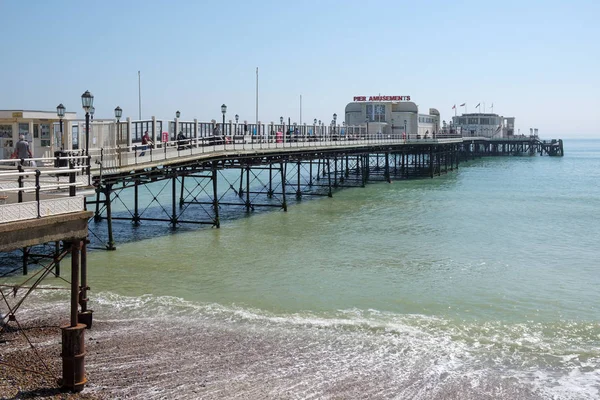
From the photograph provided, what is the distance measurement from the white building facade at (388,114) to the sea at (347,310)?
39.6 meters

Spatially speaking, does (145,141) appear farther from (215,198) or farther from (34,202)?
(34,202)

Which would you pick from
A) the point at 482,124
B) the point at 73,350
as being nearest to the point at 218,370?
the point at 73,350

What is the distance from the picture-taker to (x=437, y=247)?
23.7m

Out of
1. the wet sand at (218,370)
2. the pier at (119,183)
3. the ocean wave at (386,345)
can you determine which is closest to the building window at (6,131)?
the pier at (119,183)

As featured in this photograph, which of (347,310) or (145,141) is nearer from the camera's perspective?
(347,310)

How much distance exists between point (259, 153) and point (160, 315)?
1694 centimetres

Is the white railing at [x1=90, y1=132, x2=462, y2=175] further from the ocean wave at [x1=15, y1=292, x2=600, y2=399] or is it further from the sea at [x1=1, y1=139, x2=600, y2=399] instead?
the ocean wave at [x1=15, y1=292, x2=600, y2=399]

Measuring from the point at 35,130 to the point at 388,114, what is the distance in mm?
52734

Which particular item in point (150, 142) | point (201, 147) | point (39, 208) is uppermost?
point (150, 142)

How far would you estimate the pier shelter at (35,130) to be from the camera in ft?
61.5

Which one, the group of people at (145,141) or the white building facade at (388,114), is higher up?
the white building facade at (388,114)

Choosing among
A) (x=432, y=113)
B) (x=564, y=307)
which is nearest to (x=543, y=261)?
(x=564, y=307)

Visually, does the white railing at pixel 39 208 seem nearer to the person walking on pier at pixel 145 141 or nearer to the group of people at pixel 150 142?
the group of people at pixel 150 142

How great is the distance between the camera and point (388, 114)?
227 ft
